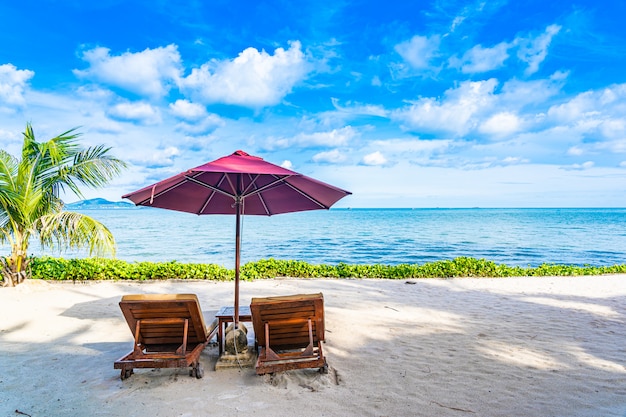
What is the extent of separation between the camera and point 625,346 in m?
5.96

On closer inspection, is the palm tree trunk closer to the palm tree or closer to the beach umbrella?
the palm tree

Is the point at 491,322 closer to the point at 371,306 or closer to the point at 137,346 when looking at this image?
the point at 371,306

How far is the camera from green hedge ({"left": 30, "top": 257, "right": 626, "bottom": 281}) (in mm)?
10641

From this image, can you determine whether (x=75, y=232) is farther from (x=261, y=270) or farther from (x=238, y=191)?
(x=238, y=191)

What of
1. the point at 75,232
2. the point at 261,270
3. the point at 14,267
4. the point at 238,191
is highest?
the point at 238,191

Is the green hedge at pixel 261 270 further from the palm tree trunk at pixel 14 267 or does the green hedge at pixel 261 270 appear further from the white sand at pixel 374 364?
the white sand at pixel 374 364

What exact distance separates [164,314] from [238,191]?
5.79 ft

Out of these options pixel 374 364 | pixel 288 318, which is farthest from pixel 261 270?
pixel 288 318

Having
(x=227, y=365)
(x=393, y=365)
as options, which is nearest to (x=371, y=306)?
(x=393, y=365)

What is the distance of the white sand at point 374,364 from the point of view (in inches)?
159

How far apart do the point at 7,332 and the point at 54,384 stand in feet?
9.60

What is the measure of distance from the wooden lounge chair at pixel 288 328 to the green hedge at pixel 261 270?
6862 millimetres

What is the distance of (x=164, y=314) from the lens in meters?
4.62

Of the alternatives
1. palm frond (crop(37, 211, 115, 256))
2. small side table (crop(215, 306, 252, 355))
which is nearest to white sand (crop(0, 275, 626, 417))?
small side table (crop(215, 306, 252, 355))
